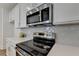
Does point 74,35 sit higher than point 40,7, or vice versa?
point 40,7

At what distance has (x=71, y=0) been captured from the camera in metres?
1.09

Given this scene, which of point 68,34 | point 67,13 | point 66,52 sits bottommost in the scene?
point 66,52

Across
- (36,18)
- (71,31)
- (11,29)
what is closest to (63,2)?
(71,31)

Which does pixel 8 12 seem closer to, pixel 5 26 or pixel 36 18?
pixel 5 26

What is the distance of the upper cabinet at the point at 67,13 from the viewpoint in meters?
1.03

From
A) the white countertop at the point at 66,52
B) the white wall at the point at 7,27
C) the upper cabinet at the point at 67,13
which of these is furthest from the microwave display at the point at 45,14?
the white wall at the point at 7,27

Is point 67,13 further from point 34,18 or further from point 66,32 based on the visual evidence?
point 34,18

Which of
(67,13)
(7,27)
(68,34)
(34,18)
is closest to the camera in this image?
(67,13)

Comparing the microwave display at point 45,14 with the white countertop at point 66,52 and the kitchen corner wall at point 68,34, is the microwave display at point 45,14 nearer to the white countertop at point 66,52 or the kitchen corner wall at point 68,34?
the kitchen corner wall at point 68,34

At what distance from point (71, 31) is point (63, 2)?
1.19 feet

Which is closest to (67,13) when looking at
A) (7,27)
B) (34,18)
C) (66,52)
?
(66,52)

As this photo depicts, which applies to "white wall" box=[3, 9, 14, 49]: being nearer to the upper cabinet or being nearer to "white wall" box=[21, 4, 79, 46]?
"white wall" box=[21, 4, 79, 46]

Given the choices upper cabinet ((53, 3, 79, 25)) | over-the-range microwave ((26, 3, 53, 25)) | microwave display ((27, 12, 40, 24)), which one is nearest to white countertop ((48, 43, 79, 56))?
upper cabinet ((53, 3, 79, 25))

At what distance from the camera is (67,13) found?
1124 millimetres
